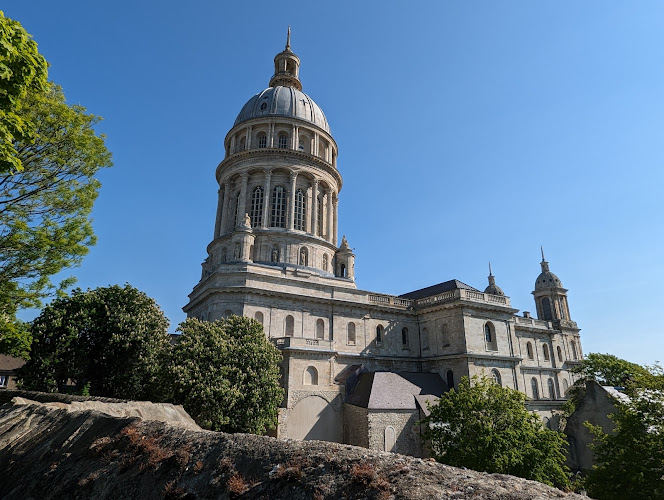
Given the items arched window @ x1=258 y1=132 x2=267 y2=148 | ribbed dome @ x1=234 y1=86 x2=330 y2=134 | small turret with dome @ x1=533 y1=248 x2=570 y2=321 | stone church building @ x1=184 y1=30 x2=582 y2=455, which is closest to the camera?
stone church building @ x1=184 y1=30 x2=582 y2=455

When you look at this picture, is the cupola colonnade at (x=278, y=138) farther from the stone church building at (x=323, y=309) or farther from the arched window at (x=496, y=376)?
the arched window at (x=496, y=376)

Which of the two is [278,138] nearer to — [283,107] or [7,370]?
[283,107]

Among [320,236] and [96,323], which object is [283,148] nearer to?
[320,236]

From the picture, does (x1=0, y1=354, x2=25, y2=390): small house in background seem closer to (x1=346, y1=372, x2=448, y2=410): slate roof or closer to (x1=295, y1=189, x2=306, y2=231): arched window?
(x1=295, y1=189, x2=306, y2=231): arched window

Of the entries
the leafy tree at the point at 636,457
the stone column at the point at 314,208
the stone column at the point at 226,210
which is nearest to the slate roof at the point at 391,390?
the leafy tree at the point at 636,457

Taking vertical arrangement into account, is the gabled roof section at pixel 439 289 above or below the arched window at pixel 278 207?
below

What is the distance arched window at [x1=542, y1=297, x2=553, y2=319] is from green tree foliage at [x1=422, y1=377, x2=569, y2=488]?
46.8 meters

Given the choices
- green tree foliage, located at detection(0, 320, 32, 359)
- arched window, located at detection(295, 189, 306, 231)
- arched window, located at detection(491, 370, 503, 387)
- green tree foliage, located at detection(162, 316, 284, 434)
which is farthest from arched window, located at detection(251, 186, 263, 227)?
green tree foliage, located at detection(0, 320, 32, 359)

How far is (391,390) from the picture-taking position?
1309 inches

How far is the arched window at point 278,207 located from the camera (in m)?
44.5

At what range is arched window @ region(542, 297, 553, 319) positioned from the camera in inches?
2594

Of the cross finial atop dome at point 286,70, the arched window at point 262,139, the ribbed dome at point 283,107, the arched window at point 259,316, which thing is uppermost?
the cross finial atop dome at point 286,70

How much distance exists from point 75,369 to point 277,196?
1037 inches

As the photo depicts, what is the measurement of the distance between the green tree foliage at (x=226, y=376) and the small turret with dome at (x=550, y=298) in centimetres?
5341
